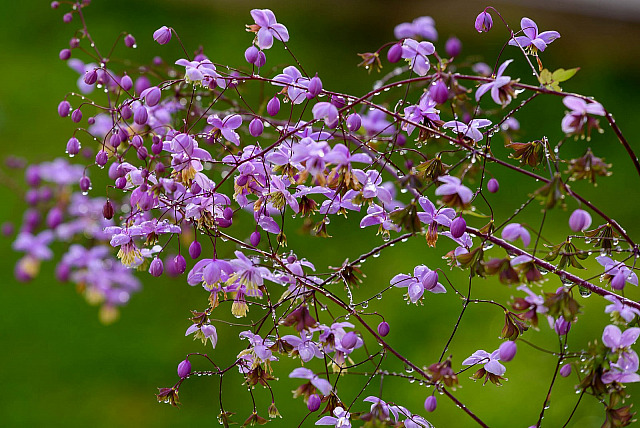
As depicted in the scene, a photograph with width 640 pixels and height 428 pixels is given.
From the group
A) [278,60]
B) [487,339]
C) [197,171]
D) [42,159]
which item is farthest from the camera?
[278,60]

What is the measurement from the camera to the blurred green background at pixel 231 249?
1.77 meters

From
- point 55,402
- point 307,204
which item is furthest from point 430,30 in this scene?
point 55,402

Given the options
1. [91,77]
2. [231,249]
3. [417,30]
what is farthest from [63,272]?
[417,30]

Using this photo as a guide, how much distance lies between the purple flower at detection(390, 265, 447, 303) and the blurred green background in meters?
0.88

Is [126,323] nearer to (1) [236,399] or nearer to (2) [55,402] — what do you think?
(2) [55,402]

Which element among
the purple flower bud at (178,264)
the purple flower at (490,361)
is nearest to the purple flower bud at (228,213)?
the purple flower bud at (178,264)

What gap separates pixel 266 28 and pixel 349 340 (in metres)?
0.37

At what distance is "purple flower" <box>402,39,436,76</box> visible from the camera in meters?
0.79

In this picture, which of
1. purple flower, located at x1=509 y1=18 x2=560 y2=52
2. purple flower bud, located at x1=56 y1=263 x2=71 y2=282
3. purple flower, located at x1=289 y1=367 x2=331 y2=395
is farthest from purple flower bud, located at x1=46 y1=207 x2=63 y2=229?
purple flower, located at x1=509 y1=18 x2=560 y2=52

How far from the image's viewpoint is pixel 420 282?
31.9 inches

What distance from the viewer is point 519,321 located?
31.0 inches

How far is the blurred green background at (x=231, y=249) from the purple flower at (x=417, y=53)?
40.0 inches

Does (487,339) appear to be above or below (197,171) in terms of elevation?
above

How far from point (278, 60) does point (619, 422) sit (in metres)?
2.07
